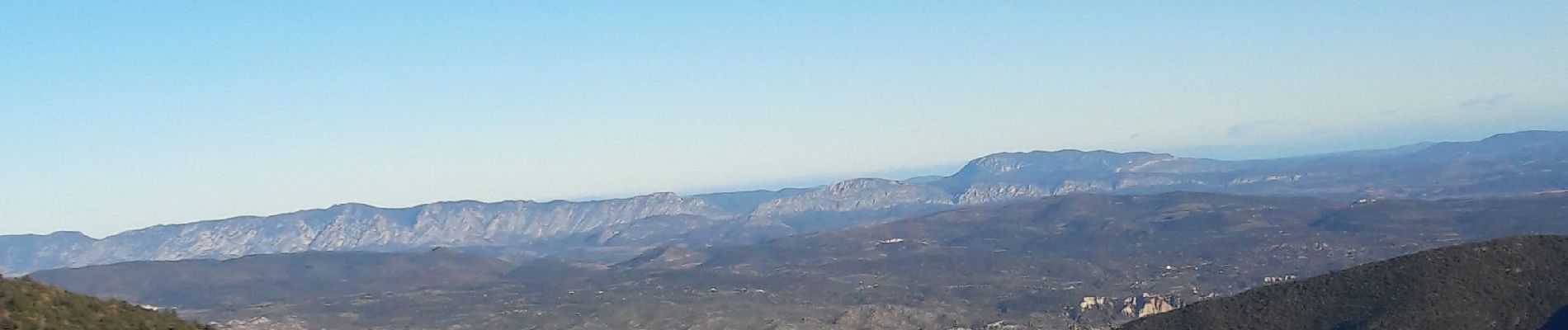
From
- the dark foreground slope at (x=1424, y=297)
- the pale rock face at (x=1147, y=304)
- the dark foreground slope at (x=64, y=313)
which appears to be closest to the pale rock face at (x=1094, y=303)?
the pale rock face at (x=1147, y=304)

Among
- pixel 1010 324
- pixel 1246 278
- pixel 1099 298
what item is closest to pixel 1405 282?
pixel 1010 324

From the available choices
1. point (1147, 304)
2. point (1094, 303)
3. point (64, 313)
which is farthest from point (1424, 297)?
point (1094, 303)

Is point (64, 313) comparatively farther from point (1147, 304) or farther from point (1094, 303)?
point (1094, 303)

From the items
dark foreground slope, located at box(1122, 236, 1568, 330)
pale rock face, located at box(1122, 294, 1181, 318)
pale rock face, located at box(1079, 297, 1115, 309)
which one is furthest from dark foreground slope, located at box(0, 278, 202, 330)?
pale rock face, located at box(1079, 297, 1115, 309)

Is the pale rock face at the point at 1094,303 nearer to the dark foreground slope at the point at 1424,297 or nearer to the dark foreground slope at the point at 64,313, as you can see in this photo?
the dark foreground slope at the point at 1424,297

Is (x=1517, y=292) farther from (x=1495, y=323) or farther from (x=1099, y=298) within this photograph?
(x=1099, y=298)

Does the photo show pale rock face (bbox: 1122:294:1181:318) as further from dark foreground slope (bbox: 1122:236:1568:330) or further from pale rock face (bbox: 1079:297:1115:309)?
dark foreground slope (bbox: 1122:236:1568:330)
